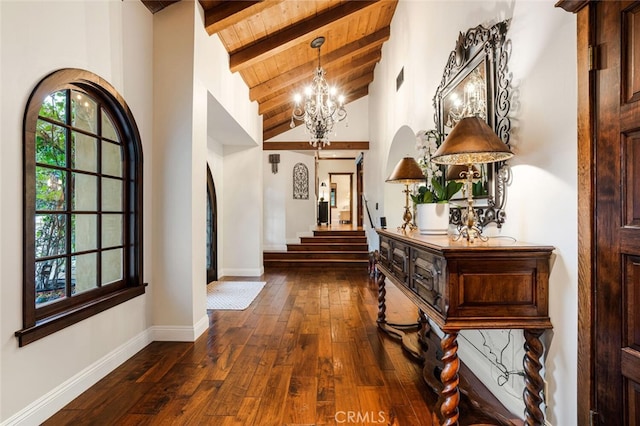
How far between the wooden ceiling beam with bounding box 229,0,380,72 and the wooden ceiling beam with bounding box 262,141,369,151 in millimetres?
3456

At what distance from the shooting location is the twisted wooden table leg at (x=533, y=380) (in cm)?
158

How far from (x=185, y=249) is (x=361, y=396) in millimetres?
2016

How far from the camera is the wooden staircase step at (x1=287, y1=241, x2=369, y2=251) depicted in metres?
7.63

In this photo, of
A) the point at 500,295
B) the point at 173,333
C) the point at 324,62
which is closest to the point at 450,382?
the point at 500,295

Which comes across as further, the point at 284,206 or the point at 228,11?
the point at 284,206

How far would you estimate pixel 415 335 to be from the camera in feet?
10.5

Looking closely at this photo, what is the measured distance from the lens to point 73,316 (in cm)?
214

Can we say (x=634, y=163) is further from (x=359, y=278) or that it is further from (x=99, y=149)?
(x=359, y=278)

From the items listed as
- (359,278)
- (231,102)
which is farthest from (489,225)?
(359,278)

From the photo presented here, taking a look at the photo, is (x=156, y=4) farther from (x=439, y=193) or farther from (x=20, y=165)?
(x=439, y=193)

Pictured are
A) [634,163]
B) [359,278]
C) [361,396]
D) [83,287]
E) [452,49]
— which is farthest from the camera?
[359,278]

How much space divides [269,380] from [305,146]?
19.8ft

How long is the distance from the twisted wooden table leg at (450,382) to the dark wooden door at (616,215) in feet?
1.81

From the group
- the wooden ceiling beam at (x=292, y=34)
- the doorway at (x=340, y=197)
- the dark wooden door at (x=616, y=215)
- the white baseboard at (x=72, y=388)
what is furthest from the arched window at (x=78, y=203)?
the doorway at (x=340, y=197)
